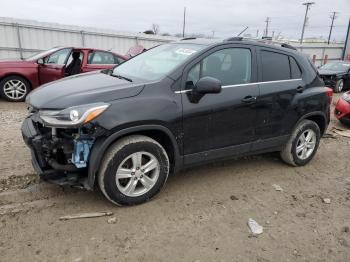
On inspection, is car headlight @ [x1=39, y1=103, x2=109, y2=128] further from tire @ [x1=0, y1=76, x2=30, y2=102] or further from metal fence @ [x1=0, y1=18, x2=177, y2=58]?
metal fence @ [x1=0, y1=18, x2=177, y2=58]

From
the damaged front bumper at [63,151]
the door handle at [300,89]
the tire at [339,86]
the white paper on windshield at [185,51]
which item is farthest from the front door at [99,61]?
the tire at [339,86]

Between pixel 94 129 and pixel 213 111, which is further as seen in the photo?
pixel 213 111

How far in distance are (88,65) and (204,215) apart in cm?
656

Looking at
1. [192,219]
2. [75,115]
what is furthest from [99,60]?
[192,219]

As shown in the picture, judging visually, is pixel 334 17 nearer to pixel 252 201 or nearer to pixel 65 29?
pixel 65 29

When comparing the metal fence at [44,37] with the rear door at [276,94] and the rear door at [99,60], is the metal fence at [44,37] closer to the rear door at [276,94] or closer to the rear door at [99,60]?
the rear door at [99,60]

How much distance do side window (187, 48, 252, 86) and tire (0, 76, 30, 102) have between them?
614cm

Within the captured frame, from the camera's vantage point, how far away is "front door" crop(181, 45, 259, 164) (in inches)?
138

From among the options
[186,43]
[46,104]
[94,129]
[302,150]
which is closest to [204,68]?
[186,43]

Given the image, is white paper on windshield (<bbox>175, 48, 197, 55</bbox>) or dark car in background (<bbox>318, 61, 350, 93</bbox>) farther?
dark car in background (<bbox>318, 61, 350, 93</bbox>)

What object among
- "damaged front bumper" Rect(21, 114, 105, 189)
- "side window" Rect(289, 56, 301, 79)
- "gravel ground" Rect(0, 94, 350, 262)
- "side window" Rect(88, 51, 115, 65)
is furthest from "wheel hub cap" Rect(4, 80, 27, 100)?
"side window" Rect(289, 56, 301, 79)

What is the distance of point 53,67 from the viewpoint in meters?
8.24

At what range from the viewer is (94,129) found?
9.73 feet

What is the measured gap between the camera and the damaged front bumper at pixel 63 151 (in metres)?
3.01
